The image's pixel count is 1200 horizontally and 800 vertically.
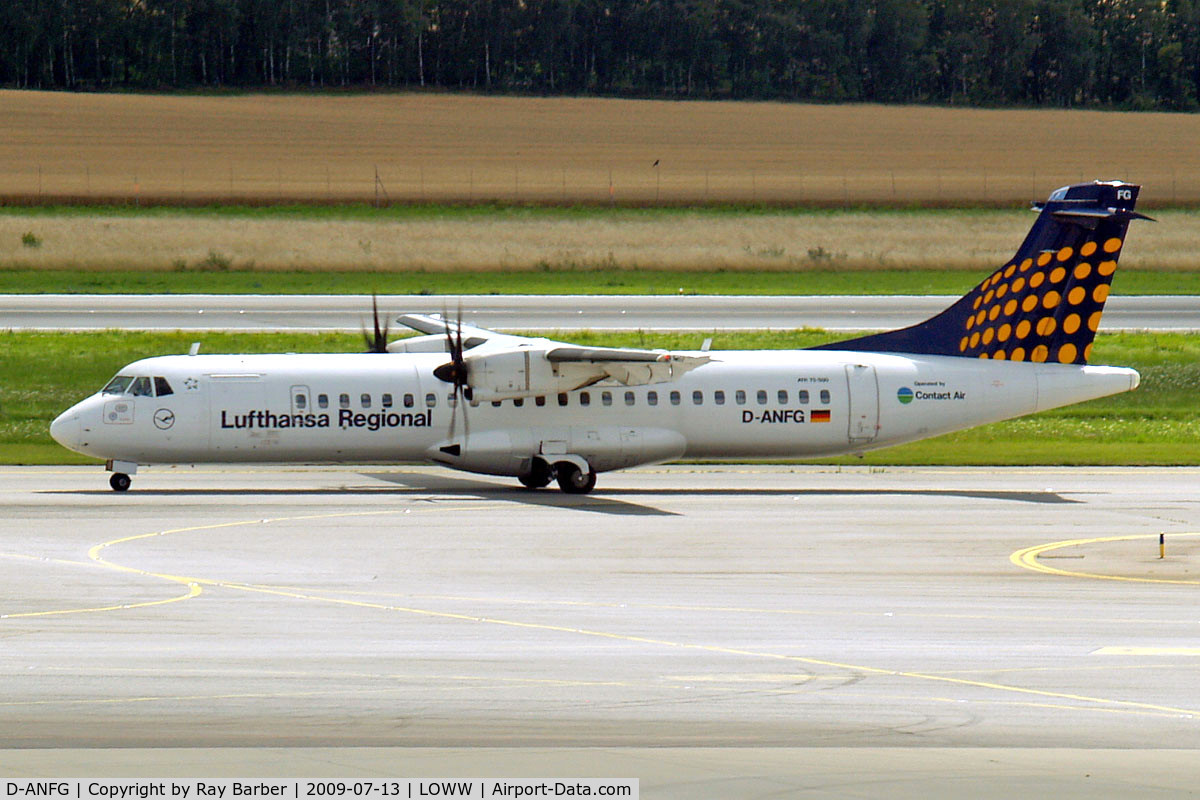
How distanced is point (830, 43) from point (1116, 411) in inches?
3749

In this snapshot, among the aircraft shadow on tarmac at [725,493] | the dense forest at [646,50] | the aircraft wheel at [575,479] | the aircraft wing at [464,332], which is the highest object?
the dense forest at [646,50]

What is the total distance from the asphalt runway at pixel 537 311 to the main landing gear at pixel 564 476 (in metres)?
20.3

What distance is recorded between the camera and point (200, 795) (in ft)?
36.1

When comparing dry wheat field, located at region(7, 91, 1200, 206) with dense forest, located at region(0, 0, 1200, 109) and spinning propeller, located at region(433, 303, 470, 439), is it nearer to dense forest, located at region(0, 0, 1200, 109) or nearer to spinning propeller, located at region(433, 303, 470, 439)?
dense forest, located at region(0, 0, 1200, 109)

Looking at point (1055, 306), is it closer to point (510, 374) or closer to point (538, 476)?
point (538, 476)

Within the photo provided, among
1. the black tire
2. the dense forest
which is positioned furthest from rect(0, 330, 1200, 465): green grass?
the dense forest

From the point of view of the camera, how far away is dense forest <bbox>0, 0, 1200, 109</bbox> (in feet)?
419

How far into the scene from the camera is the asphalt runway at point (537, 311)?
53.8 m

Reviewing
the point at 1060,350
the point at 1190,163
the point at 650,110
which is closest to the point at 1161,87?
the point at 1190,163

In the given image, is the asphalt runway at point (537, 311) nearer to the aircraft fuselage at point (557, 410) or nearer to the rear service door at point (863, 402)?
the aircraft fuselage at point (557, 410)

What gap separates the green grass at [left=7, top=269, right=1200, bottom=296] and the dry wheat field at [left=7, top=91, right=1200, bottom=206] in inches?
847

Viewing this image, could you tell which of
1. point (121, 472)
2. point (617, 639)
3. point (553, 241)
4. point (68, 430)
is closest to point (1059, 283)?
point (617, 639)

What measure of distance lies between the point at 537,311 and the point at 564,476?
2621 centimetres

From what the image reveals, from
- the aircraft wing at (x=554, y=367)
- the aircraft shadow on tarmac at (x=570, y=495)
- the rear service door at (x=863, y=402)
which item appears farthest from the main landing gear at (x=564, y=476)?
the rear service door at (x=863, y=402)
